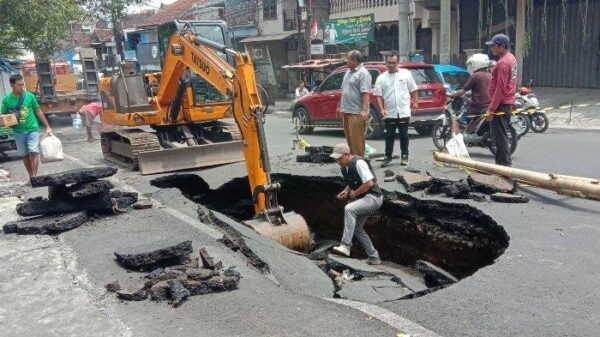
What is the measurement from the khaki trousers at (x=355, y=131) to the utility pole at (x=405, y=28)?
11.5m

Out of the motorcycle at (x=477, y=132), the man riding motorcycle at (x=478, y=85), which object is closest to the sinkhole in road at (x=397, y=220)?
the motorcycle at (x=477, y=132)

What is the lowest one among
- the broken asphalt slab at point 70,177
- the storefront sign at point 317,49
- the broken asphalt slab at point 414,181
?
the broken asphalt slab at point 414,181

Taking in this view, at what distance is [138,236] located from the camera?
6.07m

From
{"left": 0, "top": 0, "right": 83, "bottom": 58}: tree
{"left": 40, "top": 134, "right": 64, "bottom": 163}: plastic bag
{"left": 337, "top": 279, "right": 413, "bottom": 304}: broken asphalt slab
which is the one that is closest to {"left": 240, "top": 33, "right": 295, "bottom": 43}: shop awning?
{"left": 0, "top": 0, "right": 83, "bottom": 58}: tree

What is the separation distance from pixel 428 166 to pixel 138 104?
577cm

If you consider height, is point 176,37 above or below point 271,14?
below

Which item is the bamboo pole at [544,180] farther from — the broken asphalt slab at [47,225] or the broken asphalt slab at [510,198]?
the broken asphalt slab at [47,225]

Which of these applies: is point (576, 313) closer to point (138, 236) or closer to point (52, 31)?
point (138, 236)

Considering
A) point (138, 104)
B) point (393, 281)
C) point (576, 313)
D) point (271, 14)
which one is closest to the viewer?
point (576, 313)

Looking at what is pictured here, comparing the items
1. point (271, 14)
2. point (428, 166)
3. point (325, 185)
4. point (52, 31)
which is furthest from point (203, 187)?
point (271, 14)

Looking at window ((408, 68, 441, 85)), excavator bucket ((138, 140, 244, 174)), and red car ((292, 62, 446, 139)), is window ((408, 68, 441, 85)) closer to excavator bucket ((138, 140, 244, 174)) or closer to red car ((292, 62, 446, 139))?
red car ((292, 62, 446, 139))

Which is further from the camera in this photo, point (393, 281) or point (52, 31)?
point (52, 31)

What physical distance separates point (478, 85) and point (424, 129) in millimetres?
3883

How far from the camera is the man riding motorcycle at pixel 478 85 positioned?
9.89 metres
